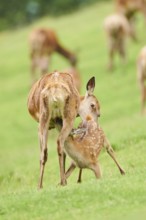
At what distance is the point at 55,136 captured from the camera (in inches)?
851

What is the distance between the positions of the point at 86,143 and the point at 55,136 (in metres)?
10.0

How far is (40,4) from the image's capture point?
55.4 meters

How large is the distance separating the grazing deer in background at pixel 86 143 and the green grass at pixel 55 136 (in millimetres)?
278

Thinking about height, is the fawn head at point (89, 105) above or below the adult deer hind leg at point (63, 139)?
above

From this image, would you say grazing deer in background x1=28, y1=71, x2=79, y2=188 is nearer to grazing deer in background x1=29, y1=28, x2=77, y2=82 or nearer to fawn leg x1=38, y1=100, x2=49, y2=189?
fawn leg x1=38, y1=100, x2=49, y2=189

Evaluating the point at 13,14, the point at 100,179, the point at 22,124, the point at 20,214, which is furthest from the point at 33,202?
the point at 13,14

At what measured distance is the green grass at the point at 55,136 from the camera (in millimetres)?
9828

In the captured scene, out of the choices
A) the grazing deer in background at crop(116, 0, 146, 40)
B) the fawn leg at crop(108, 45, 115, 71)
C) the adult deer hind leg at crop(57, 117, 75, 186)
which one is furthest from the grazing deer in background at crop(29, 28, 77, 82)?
the adult deer hind leg at crop(57, 117, 75, 186)

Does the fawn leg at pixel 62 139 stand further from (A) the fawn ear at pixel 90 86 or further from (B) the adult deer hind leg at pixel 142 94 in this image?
(B) the adult deer hind leg at pixel 142 94

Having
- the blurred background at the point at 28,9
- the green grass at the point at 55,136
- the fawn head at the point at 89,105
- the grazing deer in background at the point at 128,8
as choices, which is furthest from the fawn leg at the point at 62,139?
the blurred background at the point at 28,9

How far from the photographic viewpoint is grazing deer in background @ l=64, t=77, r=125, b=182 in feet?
37.6

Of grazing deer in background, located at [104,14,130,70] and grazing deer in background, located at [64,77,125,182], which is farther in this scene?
grazing deer in background, located at [104,14,130,70]

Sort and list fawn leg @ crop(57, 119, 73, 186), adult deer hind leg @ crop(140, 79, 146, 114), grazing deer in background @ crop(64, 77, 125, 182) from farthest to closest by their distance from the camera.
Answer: adult deer hind leg @ crop(140, 79, 146, 114)
grazing deer in background @ crop(64, 77, 125, 182)
fawn leg @ crop(57, 119, 73, 186)

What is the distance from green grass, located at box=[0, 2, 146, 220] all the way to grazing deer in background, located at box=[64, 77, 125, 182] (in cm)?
28
